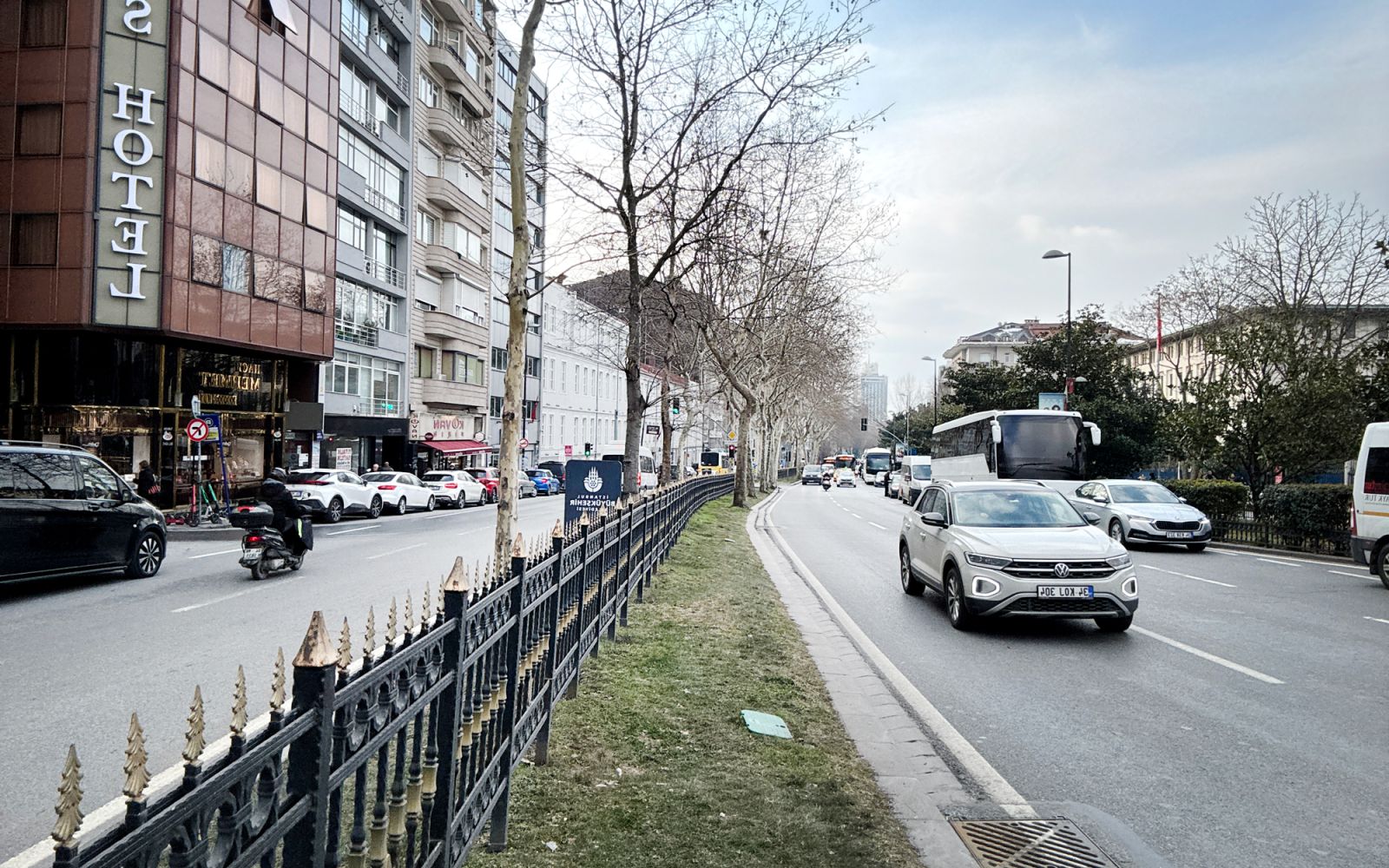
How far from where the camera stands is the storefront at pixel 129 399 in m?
24.9

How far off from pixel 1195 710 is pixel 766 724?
3.46m

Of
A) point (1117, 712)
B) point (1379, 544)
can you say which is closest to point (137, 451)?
point (1117, 712)

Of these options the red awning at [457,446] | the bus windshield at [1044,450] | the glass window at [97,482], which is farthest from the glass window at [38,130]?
the bus windshield at [1044,450]

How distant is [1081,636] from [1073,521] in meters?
1.46

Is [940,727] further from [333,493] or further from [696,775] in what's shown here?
[333,493]

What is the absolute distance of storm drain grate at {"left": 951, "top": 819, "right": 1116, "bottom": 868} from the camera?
14.1 feet

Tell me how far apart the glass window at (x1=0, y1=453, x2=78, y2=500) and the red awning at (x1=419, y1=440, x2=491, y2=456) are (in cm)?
3272

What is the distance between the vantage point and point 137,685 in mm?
7125

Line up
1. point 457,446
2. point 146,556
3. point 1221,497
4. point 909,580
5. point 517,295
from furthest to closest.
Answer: point 457,446 < point 1221,497 < point 146,556 < point 909,580 < point 517,295

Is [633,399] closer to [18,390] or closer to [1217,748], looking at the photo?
[1217,748]

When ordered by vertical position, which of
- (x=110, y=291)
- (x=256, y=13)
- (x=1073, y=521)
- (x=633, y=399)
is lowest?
(x=1073, y=521)

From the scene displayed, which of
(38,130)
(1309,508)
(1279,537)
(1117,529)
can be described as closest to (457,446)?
(38,130)

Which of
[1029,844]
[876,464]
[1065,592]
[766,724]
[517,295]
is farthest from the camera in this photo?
[876,464]

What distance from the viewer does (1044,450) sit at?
86.6 feet
